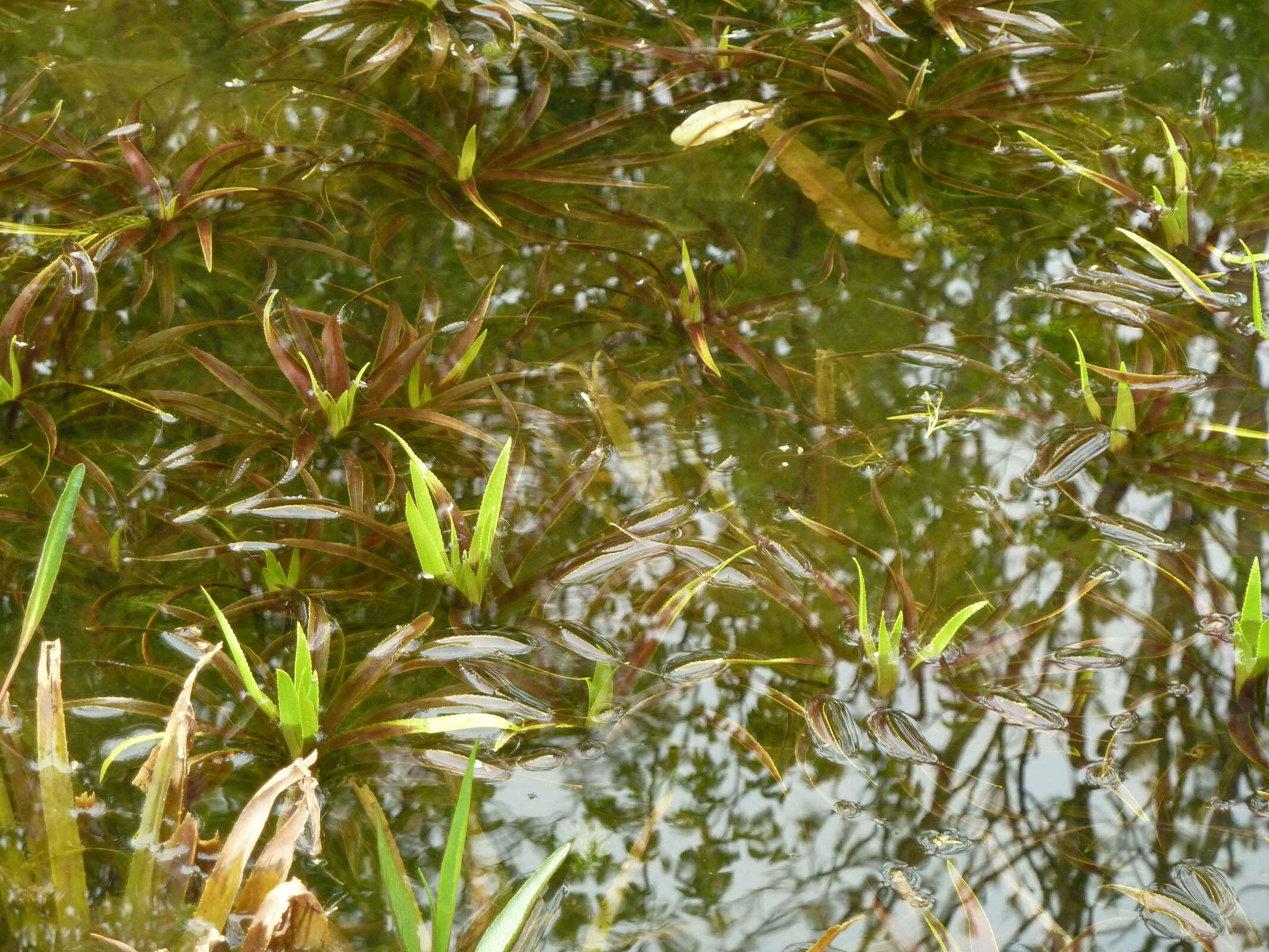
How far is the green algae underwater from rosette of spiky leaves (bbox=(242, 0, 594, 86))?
0.01 m

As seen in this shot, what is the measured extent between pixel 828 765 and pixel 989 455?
2.19 ft

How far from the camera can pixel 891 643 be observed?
1388 mm

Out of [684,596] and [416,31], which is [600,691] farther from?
[416,31]

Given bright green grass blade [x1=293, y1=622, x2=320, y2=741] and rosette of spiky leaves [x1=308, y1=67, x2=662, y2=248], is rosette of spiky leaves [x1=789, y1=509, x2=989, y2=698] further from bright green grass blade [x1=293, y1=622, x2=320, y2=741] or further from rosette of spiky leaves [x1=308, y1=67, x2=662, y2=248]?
rosette of spiky leaves [x1=308, y1=67, x2=662, y2=248]

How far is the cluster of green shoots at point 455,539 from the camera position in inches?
55.1

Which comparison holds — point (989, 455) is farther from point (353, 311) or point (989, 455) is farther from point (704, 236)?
point (353, 311)

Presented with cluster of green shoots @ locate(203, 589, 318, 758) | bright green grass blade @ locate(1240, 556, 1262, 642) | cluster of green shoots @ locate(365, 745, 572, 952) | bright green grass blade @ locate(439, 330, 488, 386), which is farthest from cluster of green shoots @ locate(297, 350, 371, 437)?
bright green grass blade @ locate(1240, 556, 1262, 642)

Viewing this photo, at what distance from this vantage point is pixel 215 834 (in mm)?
1221

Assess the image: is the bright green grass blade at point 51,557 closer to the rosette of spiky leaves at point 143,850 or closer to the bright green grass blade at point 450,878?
the rosette of spiky leaves at point 143,850

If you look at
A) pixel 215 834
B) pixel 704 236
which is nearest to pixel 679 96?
pixel 704 236

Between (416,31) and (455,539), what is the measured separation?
1536 mm

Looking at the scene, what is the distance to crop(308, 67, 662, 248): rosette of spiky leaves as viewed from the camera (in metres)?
2.08

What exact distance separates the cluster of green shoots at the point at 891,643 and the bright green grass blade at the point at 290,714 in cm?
75

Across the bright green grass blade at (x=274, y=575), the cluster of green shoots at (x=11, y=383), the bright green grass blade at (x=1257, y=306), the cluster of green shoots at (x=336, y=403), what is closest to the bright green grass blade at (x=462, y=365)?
the cluster of green shoots at (x=336, y=403)
